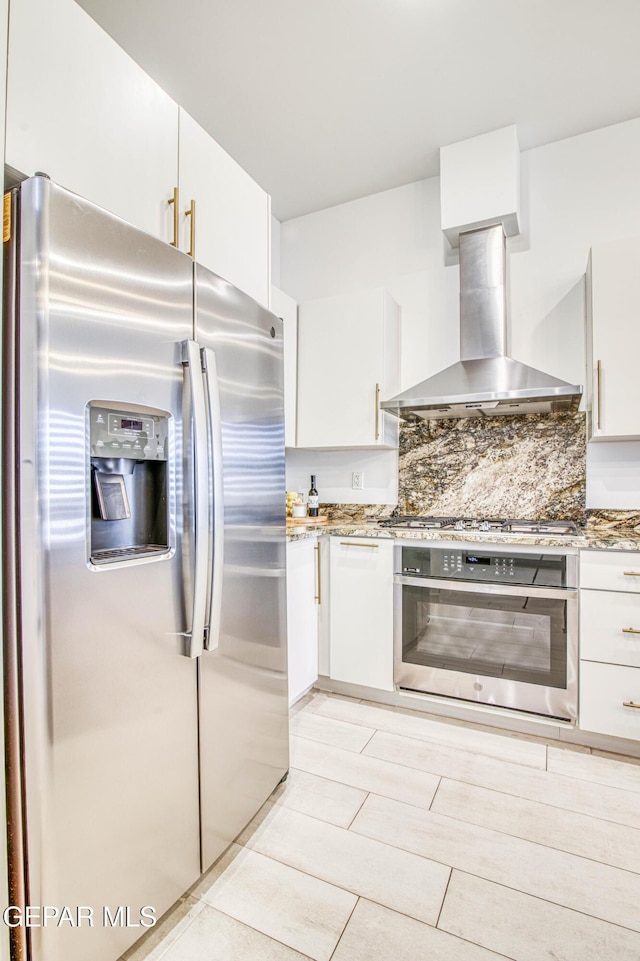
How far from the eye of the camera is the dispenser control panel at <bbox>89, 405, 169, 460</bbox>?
110 cm

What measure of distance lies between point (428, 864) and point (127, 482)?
1.43m

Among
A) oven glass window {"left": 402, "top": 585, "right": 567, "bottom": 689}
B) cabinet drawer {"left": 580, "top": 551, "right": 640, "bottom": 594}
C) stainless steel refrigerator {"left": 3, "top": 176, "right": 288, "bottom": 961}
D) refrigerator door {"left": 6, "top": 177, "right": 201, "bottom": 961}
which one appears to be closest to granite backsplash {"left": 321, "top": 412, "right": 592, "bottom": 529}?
cabinet drawer {"left": 580, "top": 551, "right": 640, "bottom": 594}

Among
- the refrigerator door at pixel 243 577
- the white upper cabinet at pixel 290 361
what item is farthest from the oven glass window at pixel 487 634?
the white upper cabinet at pixel 290 361

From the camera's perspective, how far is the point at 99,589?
1.07m

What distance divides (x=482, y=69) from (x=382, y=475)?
2.04 meters

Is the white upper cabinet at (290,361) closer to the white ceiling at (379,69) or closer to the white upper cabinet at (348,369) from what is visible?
the white upper cabinet at (348,369)

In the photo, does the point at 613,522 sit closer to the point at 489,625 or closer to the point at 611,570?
the point at 611,570

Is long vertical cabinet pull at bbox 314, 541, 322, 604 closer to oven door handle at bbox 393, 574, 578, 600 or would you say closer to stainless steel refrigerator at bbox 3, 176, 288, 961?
oven door handle at bbox 393, 574, 578, 600

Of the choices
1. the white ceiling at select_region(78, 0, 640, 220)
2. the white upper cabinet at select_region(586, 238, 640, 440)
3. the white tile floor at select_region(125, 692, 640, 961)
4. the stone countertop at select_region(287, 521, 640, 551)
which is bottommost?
the white tile floor at select_region(125, 692, 640, 961)

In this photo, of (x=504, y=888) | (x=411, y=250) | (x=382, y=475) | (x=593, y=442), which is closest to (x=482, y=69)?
(x=411, y=250)

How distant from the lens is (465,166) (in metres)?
2.65

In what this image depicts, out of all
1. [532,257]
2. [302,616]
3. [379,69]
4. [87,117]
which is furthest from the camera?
[532,257]

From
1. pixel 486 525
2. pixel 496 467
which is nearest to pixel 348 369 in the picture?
pixel 496 467

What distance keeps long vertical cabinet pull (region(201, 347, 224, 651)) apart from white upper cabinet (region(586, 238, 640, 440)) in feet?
5.93
